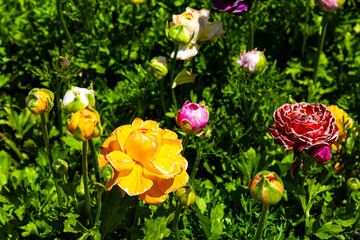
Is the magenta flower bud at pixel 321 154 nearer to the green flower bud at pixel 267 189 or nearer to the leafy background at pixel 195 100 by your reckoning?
the leafy background at pixel 195 100

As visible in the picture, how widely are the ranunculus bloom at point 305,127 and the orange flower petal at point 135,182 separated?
0.42m

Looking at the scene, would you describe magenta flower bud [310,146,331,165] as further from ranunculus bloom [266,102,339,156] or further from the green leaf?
the green leaf

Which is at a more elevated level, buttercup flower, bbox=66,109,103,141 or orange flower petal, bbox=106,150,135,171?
buttercup flower, bbox=66,109,103,141

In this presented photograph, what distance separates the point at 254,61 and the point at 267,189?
2.13 feet

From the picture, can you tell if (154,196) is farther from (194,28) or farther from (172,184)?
(194,28)

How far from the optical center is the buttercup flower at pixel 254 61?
1597mm

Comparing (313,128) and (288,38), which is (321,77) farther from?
(313,128)

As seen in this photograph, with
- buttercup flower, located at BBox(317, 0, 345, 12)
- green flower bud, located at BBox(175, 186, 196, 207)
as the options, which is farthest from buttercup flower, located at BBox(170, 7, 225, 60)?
green flower bud, located at BBox(175, 186, 196, 207)

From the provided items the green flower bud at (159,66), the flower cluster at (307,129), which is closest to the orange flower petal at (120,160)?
the flower cluster at (307,129)

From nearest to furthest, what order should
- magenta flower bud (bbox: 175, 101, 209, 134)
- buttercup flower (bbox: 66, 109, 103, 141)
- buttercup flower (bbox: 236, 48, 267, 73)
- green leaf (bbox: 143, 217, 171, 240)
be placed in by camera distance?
buttercup flower (bbox: 66, 109, 103, 141) → magenta flower bud (bbox: 175, 101, 209, 134) → green leaf (bbox: 143, 217, 171, 240) → buttercup flower (bbox: 236, 48, 267, 73)

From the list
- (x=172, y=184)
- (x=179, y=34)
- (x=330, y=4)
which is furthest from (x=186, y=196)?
(x=330, y=4)

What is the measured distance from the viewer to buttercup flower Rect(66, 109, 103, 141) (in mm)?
1032

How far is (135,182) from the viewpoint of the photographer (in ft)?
3.82

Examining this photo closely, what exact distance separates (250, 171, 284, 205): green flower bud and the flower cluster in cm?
26
